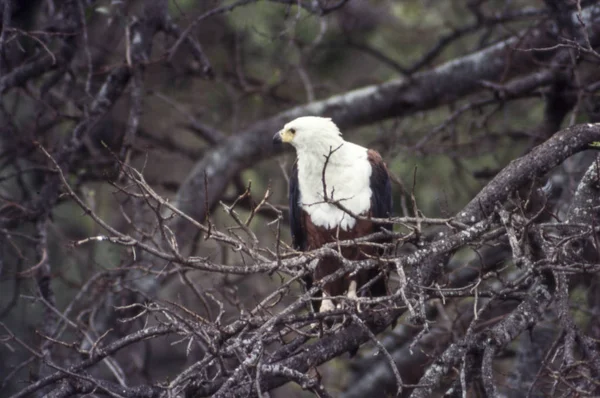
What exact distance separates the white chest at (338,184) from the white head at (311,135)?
0.06 m

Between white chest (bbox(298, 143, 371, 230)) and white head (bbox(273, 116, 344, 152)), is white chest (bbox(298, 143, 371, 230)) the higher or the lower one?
the lower one

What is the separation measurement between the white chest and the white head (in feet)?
0.21

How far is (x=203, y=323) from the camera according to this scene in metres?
3.06

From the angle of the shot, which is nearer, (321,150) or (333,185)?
(333,185)

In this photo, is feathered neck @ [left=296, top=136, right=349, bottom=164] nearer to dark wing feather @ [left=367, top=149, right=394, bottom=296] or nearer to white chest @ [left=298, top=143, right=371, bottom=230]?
white chest @ [left=298, top=143, right=371, bottom=230]

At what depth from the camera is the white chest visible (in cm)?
423

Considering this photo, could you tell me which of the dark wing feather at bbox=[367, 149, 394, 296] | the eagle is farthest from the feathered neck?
the dark wing feather at bbox=[367, 149, 394, 296]

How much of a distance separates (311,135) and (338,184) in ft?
1.14

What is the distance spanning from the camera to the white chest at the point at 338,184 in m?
4.23

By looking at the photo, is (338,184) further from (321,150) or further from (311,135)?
(311,135)

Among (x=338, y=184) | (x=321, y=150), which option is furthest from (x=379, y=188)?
(x=321, y=150)

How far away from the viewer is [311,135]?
14.3 feet

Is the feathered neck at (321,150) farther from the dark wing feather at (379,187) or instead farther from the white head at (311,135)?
the dark wing feather at (379,187)

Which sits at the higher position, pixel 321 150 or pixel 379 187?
pixel 321 150
